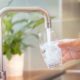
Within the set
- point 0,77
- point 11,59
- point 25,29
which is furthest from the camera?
point 25,29

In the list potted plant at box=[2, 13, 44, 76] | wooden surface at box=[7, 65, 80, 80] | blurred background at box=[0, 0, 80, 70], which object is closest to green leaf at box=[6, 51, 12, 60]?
potted plant at box=[2, 13, 44, 76]

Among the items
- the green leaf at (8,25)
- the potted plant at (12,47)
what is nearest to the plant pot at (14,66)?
the potted plant at (12,47)

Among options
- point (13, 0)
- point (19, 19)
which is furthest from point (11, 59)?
point (13, 0)

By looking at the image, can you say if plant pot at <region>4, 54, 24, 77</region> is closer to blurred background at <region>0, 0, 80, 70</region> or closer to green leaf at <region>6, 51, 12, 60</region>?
green leaf at <region>6, 51, 12, 60</region>

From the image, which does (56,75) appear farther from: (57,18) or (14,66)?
(57,18)

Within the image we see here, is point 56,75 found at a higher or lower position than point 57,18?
lower

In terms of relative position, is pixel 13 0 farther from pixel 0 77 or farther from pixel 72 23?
pixel 0 77

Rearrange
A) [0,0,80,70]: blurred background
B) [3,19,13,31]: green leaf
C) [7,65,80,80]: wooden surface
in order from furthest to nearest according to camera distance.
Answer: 1. [0,0,80,70]: blurred background
2. [3,19,13,31]: green leaf
3. [7,65,80,80]: wooden surface

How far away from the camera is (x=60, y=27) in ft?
4.83

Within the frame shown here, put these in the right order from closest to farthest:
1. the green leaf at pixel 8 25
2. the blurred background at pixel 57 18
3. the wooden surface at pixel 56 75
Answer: the wooden surface at pixel 56 75 → the green leaf at pixel 8 25 → the blurred background at pixel 57 18

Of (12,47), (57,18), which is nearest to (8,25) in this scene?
(12,47)

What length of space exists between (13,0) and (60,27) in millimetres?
327

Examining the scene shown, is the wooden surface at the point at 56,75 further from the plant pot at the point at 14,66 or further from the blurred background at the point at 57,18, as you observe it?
the blurred background at the point at 57,18

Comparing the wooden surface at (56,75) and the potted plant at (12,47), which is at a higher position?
the potted plant at (12,47)
